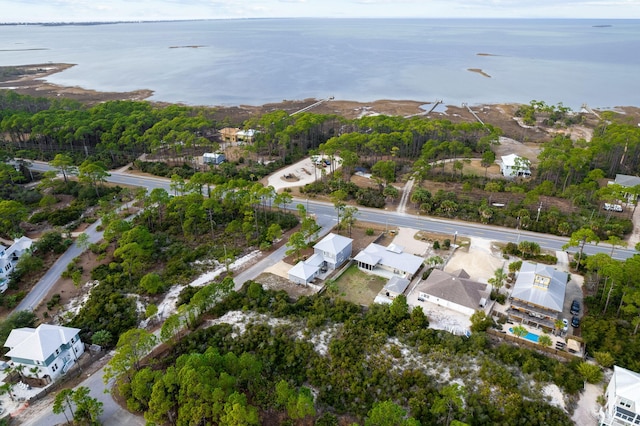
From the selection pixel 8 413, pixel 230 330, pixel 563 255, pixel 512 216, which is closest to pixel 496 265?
pixel 563 255

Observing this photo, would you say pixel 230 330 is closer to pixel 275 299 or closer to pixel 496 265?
pixel 275 299

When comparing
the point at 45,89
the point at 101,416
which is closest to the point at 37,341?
the point at 101,416

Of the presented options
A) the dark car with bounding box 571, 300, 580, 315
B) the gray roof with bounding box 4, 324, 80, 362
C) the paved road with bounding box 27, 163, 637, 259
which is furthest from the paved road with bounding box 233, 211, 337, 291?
the dark car with bounding box 571, 300, 580, 315

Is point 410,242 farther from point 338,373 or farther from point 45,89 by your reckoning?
point 45,89

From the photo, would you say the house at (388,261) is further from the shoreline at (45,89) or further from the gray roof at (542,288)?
the shoreline at (45,89)

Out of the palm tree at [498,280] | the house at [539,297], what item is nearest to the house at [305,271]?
the palm tree at [498,280]
